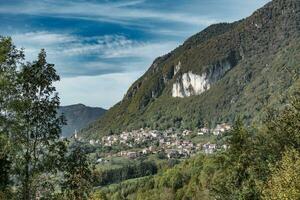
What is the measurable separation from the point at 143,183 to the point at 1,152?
161678 millimetres

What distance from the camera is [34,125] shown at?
23938 millimetres

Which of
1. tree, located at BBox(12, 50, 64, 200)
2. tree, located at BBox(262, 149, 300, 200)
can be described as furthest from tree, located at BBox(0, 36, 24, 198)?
tree, located at BBox(262, 149, 300, 200)

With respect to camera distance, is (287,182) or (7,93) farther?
(287,182)

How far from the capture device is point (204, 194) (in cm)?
12588

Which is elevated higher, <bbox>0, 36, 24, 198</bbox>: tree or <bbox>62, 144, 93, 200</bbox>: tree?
<bbox>0, 36, 24, 198</bbox>: tree

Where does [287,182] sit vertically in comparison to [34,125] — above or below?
below

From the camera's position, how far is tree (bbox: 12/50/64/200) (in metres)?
23.4

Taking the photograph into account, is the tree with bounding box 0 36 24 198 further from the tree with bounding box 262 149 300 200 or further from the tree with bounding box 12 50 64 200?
the tree with bounding box 262 149 300 200

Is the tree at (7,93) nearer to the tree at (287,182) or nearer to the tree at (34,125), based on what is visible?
the tree at (34,125)

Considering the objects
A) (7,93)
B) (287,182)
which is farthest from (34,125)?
(287,182)

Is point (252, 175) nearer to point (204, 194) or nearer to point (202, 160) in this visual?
point (204, 194)

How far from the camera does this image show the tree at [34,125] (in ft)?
76.6

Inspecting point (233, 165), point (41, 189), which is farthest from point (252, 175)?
point (41, 189)

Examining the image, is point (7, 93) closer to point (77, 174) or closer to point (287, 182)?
point (77, 174)
